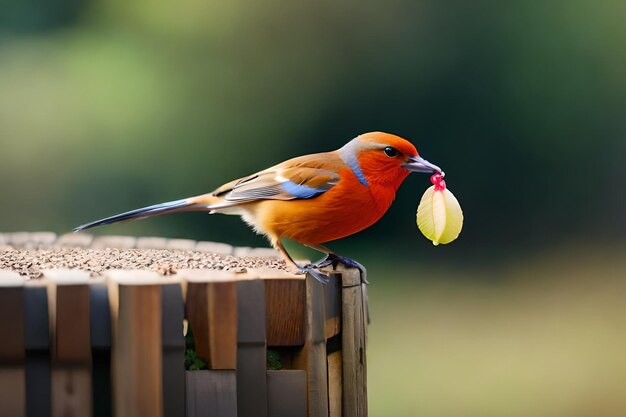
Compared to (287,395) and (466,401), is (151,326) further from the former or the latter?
(466,401)

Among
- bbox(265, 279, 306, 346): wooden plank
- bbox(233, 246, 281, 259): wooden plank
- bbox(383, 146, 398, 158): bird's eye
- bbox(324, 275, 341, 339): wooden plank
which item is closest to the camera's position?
bbox(265, 279, 306, 346): wooden plank

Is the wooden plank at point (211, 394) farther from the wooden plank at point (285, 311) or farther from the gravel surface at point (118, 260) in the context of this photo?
the gravel surface at point (118, 260)

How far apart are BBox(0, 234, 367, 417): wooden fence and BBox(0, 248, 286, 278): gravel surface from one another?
0.31 meters

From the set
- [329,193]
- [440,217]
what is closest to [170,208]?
[329,193]

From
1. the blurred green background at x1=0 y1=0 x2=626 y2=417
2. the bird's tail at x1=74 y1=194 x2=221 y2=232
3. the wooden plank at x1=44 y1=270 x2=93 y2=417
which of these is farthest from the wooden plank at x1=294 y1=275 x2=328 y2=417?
the blurred green background at x1=0 y1=0 x2=626 y2=417

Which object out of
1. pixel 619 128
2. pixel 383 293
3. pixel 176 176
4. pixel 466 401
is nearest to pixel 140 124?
pixel 176 176

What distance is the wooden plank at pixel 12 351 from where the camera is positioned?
9.32 feet

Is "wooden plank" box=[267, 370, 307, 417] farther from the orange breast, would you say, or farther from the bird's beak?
the bird's beak

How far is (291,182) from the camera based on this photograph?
398 centimetres

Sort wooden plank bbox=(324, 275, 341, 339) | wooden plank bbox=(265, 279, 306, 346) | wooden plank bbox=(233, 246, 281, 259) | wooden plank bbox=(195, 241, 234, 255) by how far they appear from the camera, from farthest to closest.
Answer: wooden plank bbox=(195, 241, 234, 255) → wooden plank bbox=(233, 246, 281, 259) → wooden plank bbox=(324, 275, 341, 339) → wooden plank bbox=(265, 279, 306, 346)

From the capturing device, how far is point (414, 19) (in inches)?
391

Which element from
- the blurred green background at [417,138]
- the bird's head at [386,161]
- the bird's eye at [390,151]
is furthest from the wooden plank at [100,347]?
the blurred green background at [417,138]

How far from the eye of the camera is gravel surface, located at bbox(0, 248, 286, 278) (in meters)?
3.75

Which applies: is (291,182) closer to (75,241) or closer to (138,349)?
(138,349)
